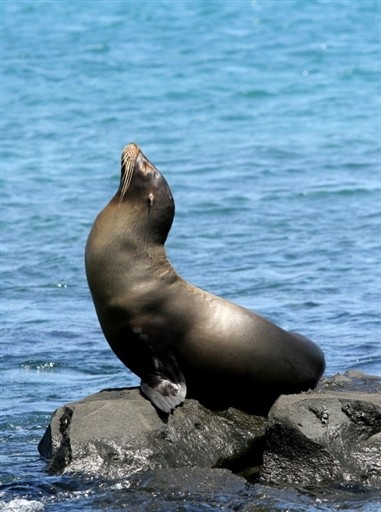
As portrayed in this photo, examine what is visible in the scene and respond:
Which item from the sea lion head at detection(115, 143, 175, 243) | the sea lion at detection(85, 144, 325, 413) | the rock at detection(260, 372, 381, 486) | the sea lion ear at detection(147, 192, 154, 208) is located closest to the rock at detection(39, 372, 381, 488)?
the rock at detection(260, 372, 381, 486)

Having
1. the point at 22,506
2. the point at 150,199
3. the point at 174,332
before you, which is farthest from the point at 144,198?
the point at 22,506

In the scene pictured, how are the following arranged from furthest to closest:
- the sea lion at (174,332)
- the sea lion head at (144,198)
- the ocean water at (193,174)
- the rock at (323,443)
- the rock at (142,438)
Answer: the ocean water at (193,174) < the sea lion head at (144,198) < the sea lion at (174,332) < the rock at (142,438) < the rock at (323,443)

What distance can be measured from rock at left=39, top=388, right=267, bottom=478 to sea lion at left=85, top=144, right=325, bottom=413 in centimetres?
20

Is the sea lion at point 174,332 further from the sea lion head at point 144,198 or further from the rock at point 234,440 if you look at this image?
the rock at point 234,440

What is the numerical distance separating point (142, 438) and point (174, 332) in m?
0.72

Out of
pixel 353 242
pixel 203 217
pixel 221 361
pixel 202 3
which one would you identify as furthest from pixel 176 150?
pixel 202 3

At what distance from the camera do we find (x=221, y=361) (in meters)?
7.15

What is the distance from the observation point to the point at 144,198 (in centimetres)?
745

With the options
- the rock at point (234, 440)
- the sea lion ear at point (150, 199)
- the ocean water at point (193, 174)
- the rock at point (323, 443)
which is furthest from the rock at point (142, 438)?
the sea lion ear at point (150, 199)

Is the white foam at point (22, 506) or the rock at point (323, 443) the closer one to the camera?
the white foam at point (22, 506)

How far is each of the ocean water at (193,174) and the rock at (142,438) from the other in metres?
0.16

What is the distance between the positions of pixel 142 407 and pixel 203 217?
8803 mm

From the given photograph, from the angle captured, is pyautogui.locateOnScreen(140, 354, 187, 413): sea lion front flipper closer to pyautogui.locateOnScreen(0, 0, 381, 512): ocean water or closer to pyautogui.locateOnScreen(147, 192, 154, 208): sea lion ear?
pyautogui.locateOnScreen(0, 0, 381, 512): ocean water

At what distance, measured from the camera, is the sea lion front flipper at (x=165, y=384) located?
6844mm
